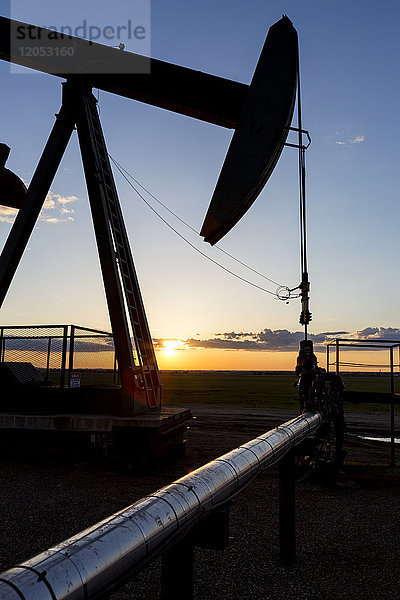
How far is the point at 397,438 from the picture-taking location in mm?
15500

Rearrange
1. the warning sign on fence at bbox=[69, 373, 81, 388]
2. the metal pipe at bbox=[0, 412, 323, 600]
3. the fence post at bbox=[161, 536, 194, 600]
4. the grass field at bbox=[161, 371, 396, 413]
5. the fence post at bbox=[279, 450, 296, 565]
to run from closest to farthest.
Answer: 1. the metal pipe at bbox=[0, 412, 323, 600]
2. the fence post at bbox=[161, 536, 194, 600]
3. the fence post at bbox=[279, 450, 296, 565]
4. the warning sign on fence at bbox=[69, 373, 81, 388]
5. the grass field at bbox=[161, 371, 396, 413]

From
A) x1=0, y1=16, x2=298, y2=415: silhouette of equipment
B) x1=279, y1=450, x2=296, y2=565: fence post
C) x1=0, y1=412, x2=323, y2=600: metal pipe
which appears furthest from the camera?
x1=0, y1=16, x2=298, y2=415: silhouette of equipment

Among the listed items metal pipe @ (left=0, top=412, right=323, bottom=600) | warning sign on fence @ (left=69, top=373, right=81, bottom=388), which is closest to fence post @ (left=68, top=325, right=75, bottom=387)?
warning sign on fence @ (left=69, top=373, right=81, bottom=388)

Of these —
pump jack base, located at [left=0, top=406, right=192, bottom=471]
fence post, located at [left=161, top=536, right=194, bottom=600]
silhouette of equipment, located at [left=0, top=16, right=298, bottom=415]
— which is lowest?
pump jack base, located at [left=0, top=406, right=192, bottom=471]

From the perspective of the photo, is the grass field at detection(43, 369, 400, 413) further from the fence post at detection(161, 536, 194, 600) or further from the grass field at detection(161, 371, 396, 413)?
the fence post at detection(161, 536, 194, 600)

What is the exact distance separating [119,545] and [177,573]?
0.94 metres

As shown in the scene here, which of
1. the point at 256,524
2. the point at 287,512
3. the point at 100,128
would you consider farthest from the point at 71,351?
the point at 287,512

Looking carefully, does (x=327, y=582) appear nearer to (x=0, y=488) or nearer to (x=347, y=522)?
(x=347, y=522)

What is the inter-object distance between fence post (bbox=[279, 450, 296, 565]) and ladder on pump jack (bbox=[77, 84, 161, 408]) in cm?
587

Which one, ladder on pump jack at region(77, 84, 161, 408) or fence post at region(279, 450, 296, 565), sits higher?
ladder on pump jack at region(77, 84, 161, 408)

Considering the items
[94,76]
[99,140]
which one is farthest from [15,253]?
[94,76]

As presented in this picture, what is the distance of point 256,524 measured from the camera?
677cm

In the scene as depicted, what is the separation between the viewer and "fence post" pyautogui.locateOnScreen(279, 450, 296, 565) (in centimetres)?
546

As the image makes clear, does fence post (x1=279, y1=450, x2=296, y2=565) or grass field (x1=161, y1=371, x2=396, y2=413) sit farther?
grass field (x1=161, y1=371, x2=396, y2=413)
